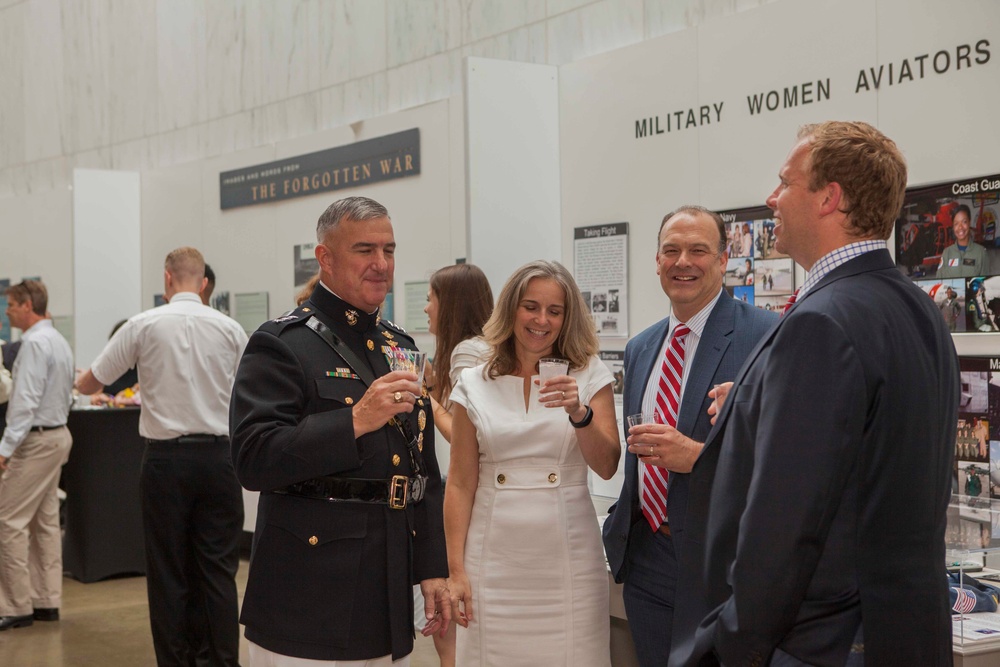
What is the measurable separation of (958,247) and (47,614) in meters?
5.47

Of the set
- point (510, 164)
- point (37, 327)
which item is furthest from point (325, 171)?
point (510, 164)

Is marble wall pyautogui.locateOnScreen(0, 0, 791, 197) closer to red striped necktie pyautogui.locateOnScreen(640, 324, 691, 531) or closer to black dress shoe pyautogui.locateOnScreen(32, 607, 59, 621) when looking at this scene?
red striped necktie pyautogui.locateOnScreen(640, 324, 691, 531)

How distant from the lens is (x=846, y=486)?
1747 mm

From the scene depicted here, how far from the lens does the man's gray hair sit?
8.50 ft

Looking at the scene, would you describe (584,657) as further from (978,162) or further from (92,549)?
(92,549)

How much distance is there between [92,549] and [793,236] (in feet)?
21.7

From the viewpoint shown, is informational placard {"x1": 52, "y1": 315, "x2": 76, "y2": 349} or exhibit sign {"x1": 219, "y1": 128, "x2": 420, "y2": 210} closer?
exhibit sign {"x1": 219, "y1": 128, "x2": 420, "y2": 210}

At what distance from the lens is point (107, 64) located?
11.2 metres

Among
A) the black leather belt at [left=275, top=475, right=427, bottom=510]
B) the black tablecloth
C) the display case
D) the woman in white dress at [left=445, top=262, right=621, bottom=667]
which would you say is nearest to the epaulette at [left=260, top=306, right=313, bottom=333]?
the black leather belt at [left=275, top=475, right=427, bottom=510]

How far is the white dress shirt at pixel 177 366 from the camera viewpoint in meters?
5.08

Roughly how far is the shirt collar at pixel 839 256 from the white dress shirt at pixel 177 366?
Answer: 12.1 feet

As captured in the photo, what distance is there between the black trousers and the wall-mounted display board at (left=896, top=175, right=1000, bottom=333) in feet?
10.4

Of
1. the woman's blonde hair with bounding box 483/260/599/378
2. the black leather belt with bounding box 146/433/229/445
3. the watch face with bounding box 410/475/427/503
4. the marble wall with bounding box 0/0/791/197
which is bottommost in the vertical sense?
the black leather belt with bounding box 146/433/229/445

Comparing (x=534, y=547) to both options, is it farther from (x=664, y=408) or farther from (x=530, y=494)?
(x=664, y=408)
